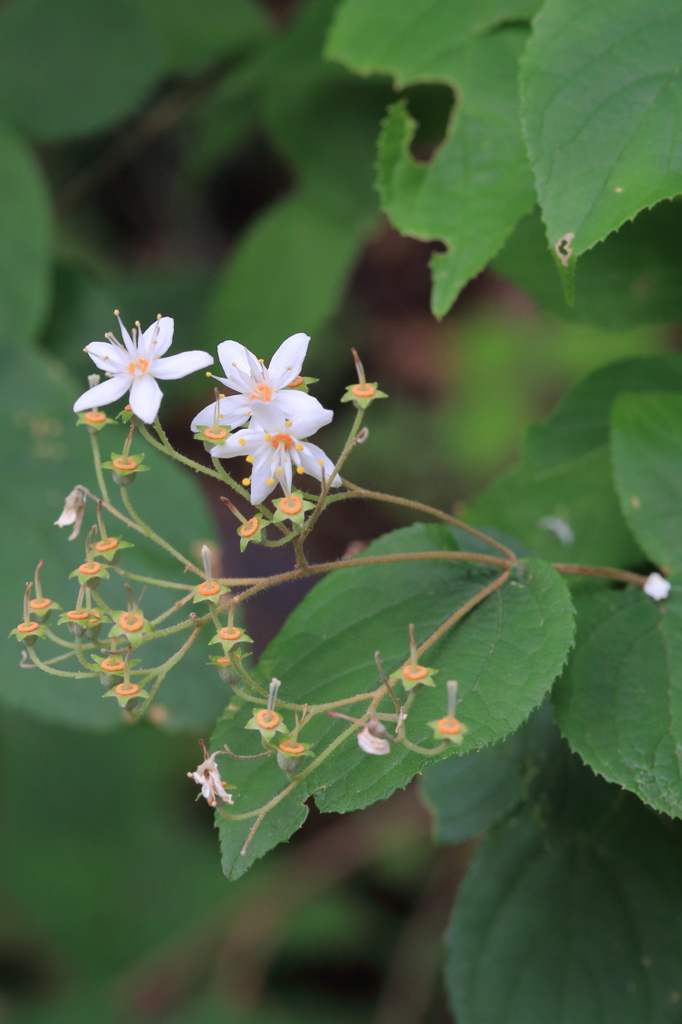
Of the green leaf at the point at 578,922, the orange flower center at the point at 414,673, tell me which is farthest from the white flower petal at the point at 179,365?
the green leaf at the point at 578,922

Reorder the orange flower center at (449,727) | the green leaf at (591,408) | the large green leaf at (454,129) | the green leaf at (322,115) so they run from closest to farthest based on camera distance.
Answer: the orange flower center at (449,727) → the large green leaf at (454,129) → the green leaf at (591,408) → the green leaf at (322,115)

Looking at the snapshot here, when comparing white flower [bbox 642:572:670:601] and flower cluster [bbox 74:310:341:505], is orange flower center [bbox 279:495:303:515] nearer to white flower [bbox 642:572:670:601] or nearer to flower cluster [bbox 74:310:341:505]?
flower cluster [bbox 74:310:341:505]

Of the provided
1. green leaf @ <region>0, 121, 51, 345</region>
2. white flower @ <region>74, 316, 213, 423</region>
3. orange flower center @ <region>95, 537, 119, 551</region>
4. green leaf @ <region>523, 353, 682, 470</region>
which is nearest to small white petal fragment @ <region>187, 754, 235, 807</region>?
orange flower center @ <region>95, 537, 119, 551</region>

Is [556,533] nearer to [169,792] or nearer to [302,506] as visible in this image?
[302,506]

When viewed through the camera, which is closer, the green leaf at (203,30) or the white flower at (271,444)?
the white flower at (271,444)

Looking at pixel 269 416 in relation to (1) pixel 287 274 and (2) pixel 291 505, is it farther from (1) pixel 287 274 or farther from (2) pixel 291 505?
(1) pixel 287 274

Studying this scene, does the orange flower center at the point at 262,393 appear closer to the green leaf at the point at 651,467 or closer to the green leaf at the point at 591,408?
the green leaf at the point at 651,467
